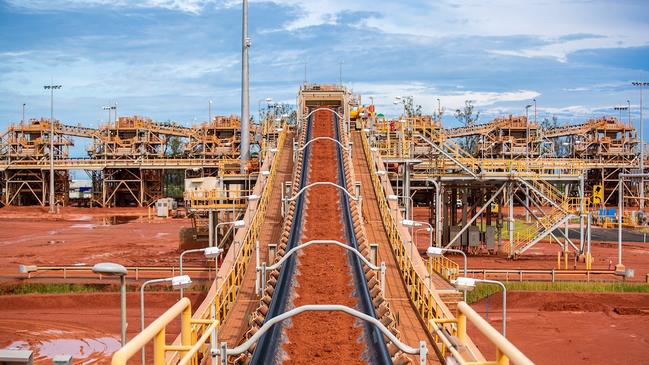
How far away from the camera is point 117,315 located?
24.7 metres

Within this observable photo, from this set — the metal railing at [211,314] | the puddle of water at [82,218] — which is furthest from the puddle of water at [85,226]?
the metal railing at [211,314]

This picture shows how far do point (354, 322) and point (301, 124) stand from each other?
25.0 metres

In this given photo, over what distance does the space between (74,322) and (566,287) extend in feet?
67.0

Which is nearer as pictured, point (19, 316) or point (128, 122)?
point (19, 316)

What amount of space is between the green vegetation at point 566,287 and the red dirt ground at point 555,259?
1323mm

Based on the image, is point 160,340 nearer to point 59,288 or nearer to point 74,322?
point 74,322

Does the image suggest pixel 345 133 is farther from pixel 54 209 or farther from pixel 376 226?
pixel 54 209

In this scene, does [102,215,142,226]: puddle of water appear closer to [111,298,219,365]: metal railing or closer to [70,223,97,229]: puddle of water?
[70,223,97,229]: puddle of water

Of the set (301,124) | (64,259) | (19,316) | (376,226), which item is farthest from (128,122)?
(376,226)

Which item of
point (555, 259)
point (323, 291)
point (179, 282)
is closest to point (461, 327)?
point (179, 282)

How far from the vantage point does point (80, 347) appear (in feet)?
66.5

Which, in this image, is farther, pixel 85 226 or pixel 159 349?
pixel 85 226

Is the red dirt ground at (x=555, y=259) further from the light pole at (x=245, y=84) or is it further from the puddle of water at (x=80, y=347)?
the puddle of water at (x=80, y=347)

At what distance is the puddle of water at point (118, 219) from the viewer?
202 feet
